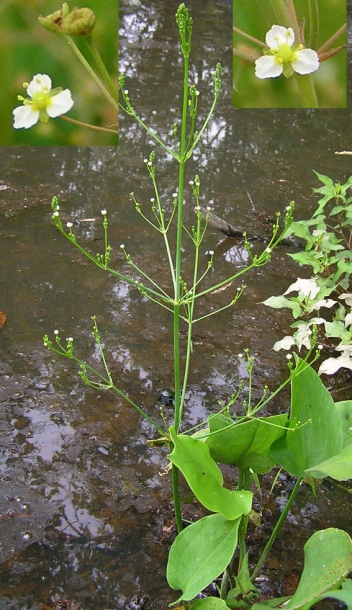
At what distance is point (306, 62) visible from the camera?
1.55 meters

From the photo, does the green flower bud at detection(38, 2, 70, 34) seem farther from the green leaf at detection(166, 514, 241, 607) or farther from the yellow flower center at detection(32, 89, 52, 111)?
the green leaf at detection(166, 514, 241, 607)

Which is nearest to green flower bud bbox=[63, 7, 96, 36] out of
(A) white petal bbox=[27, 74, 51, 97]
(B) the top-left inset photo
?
(B) the top-left inset photo

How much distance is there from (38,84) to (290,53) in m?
0.63

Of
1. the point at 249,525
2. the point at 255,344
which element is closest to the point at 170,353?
the point at 255,344

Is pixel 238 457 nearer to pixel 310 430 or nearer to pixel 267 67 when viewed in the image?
pixel 310 430

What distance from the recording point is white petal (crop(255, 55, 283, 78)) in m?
1.56

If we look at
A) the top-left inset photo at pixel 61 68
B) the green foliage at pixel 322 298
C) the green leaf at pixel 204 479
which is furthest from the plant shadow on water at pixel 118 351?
the top-left inset photo at pixel 61 68

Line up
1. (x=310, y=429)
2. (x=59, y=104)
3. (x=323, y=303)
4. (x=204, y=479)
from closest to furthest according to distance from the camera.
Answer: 1. (x=204, y=479)
2. (x=310, y=429)
3. (x=59, y=104)
4. (x=323, y=303)

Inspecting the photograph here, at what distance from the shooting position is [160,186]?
3.05 m

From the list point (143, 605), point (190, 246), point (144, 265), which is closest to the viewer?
point (143, 605)

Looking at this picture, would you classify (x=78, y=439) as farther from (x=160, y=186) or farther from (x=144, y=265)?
(x=160, y=186)

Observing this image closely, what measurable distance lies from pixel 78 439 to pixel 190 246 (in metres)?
1.20

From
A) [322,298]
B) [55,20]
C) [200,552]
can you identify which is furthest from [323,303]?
[55,20]

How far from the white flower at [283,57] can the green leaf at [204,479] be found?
989 mm
